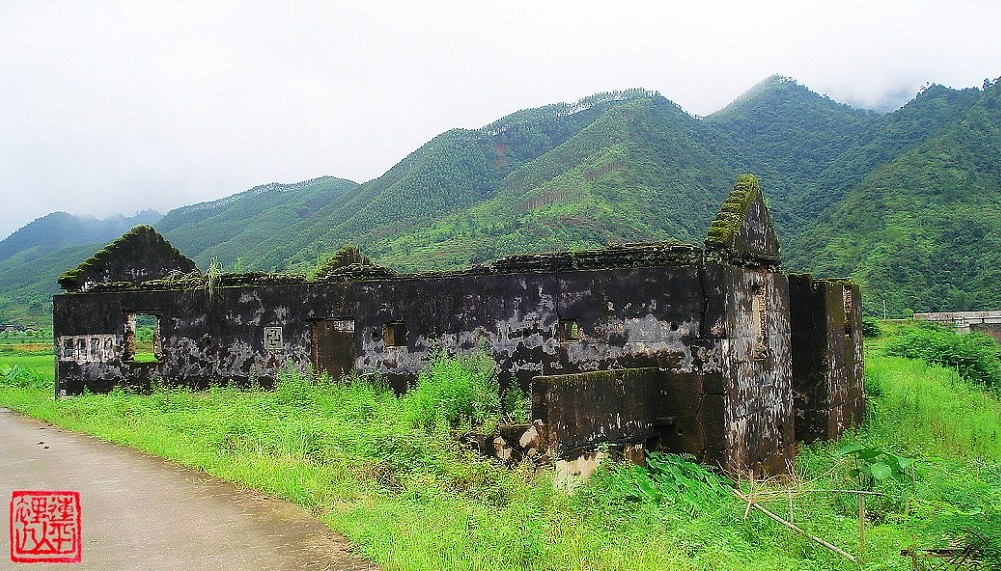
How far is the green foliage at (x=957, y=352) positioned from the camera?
73.0ft

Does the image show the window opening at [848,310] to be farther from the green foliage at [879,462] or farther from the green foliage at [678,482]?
the green foliage at [678,482]

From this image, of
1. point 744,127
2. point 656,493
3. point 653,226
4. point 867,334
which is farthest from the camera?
point 744,127

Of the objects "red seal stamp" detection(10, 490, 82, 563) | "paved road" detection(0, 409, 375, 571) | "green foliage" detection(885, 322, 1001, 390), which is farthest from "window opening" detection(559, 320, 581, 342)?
"green foliage" detection(885, 322, 1001, 390)

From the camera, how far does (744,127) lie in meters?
64.7

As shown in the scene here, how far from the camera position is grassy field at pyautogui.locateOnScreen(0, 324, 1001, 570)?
18.8 feet

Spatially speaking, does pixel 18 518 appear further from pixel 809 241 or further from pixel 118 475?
pixel 809 241

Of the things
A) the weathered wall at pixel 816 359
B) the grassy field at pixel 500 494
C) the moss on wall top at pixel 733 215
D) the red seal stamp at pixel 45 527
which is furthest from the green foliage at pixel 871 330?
the red seal stamp at pixel 45 527

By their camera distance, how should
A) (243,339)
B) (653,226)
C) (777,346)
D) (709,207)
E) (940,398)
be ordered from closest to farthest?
(777,346)
(243,339)
(940,398)
(653,226)
(709,207)

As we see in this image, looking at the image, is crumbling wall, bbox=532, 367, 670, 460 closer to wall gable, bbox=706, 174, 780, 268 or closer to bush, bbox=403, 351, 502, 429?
bush, bbox=403, 351, 502, 429

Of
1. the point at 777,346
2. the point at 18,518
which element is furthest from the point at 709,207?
the point at 18,518

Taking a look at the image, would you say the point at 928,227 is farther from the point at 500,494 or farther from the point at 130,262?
the point at 500,494

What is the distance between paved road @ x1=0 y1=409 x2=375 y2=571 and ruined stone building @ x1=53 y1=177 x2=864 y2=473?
10.8 ft

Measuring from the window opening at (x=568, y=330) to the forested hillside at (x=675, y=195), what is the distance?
2331cm

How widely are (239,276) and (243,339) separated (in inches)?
46.6
